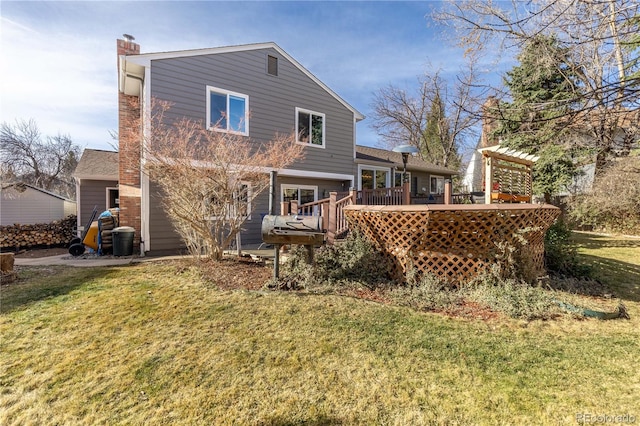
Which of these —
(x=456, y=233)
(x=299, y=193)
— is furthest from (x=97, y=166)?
(x=456, y=233)

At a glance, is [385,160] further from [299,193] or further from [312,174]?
[299,193]

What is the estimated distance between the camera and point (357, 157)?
13.9 metres

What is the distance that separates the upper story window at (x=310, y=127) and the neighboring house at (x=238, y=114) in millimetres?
41

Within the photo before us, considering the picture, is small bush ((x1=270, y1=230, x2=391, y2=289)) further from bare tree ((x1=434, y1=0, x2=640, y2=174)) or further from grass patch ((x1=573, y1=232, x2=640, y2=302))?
grass patch ((x1=573, y1=232, x2=640, y2=302))

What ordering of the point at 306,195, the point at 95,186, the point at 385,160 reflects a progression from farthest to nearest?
the point at 385,160 → the point at 95,186 → the point at 306,195

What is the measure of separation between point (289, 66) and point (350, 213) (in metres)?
8.48

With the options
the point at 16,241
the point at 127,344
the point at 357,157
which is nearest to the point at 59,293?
the point at 127,344

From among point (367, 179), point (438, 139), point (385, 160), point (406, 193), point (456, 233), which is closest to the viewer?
point (456, 233)

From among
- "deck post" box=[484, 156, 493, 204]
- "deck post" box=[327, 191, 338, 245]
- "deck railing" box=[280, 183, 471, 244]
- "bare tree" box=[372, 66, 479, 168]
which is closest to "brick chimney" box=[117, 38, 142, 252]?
"deck railing" box=[280, 183, 471, 244]

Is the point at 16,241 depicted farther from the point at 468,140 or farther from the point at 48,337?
the point at 468,140

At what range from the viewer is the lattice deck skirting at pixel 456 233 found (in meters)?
4.52

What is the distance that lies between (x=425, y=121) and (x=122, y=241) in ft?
88.9

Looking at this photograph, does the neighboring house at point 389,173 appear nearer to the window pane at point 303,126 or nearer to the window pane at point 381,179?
the window pane at point 381,179

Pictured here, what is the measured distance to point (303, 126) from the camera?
1182 cm
